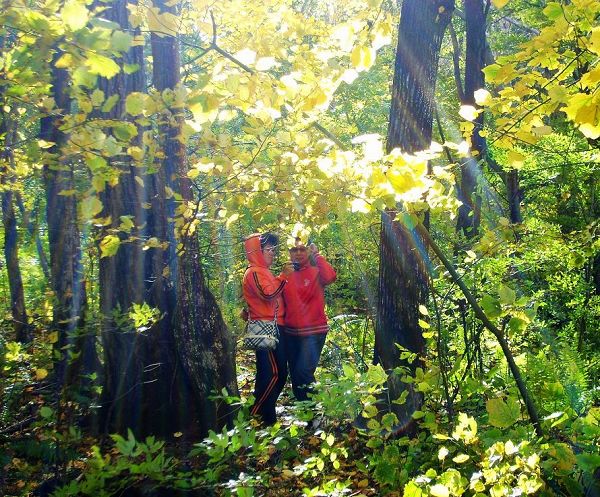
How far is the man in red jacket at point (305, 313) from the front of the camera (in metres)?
5.59

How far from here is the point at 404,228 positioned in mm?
4168

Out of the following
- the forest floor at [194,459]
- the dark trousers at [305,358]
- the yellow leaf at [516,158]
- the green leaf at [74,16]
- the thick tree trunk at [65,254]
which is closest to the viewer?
the green leaf at [74,16]

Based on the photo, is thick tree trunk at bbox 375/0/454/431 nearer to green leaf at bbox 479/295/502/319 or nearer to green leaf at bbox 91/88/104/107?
green leaf at bbox 479/295/502/319

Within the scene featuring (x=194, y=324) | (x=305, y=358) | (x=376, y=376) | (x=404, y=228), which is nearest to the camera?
(x=376, y=376)

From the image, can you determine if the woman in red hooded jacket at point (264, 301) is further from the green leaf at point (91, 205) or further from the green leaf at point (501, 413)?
the green leaf at point (501, 413)

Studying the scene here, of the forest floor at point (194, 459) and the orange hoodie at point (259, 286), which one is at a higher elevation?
the orange hoodie at point (259, 286)

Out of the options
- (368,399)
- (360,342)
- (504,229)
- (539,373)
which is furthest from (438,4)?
(360,342)

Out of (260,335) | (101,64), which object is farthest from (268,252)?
(101,64)

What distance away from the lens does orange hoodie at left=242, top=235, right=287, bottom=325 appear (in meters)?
5.12

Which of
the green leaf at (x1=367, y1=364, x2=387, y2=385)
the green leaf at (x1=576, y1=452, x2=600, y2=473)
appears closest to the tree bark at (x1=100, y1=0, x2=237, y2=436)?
the green leaf at (x1=367, y1=364, x2=387, y2=385)

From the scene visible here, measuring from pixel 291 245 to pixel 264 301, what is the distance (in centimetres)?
68

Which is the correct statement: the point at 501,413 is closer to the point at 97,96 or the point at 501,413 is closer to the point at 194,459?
the point at 97,96

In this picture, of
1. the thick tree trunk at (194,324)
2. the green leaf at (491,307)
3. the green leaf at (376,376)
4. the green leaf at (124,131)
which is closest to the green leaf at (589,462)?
the green leaf at (491,307)

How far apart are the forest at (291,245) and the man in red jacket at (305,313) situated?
0.72 meters
